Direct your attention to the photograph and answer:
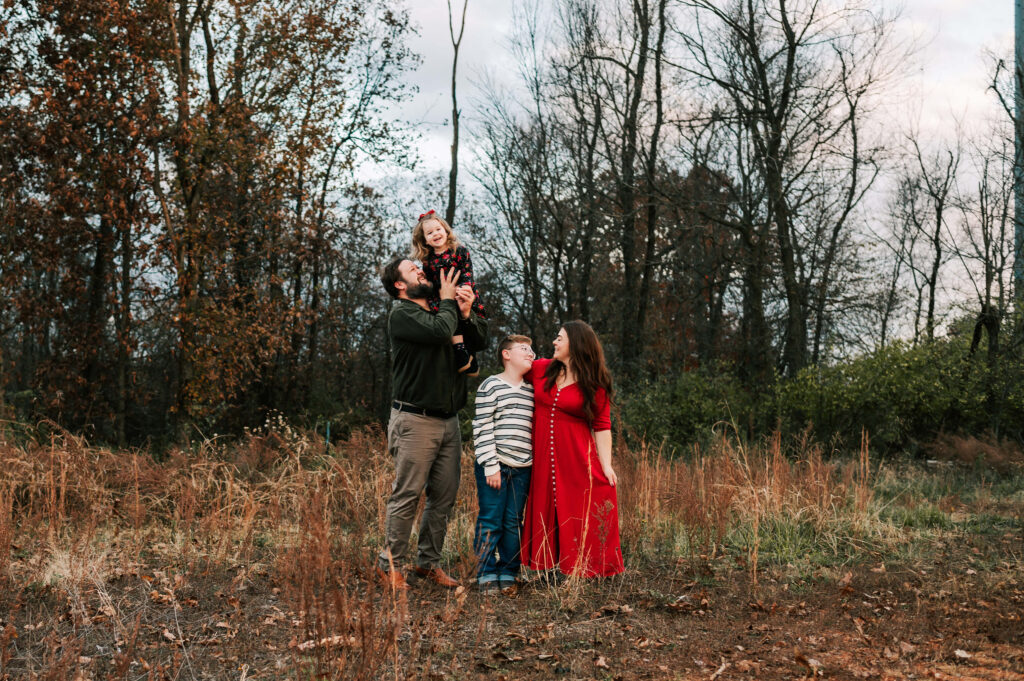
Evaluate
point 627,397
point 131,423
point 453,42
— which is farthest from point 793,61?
point 131,423

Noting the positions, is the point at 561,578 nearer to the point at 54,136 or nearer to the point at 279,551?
the point at 279,551

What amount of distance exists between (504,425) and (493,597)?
3.22 ft

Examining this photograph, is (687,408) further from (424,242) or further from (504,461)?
(424,242)

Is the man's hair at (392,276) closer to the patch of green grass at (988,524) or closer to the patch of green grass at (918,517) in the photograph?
the patch of green grass at (918,517)

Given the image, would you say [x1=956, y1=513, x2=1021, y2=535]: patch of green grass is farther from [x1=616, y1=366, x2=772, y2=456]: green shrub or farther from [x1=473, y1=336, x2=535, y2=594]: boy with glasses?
[x1=616, y1=366, x2=772, y2=456]: green shrub

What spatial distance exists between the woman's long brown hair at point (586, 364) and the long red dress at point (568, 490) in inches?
2.1

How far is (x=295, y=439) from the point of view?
9.59m

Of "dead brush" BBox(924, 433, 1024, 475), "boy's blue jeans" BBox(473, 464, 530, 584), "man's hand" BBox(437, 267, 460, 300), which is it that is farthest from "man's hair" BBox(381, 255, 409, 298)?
"dead brush" BBox(924, 433, 1024, 475)

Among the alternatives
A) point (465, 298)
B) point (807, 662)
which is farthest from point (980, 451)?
point (465, 298)

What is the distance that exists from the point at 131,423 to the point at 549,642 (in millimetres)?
16264

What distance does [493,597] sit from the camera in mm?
4816

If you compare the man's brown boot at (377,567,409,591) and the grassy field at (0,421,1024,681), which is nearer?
the man's brown boot at (377,567,409,591)

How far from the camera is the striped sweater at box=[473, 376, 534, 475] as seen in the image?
490cm

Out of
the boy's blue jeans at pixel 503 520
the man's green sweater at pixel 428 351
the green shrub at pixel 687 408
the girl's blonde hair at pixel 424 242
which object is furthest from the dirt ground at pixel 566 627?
the green shrub at pixel 687 408
